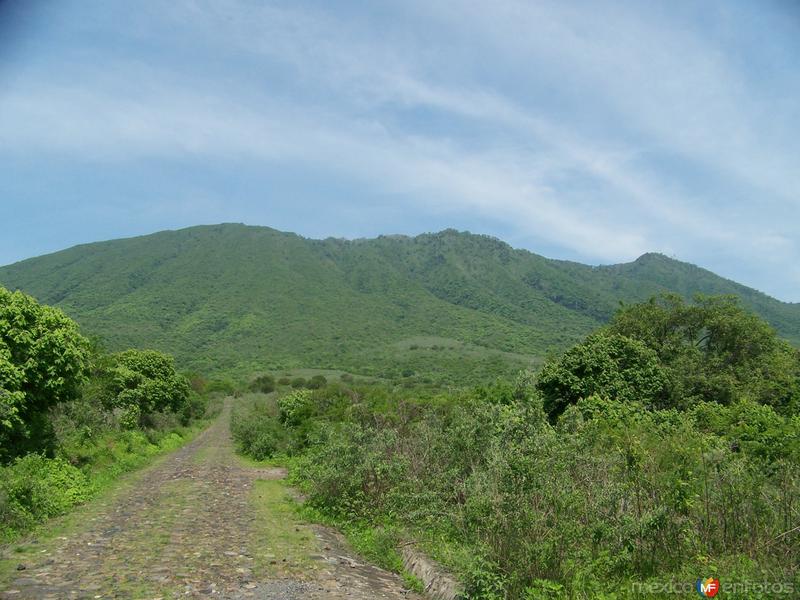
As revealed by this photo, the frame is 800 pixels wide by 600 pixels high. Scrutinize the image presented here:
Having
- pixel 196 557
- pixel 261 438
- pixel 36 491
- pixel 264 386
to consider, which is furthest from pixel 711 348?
pixel 264 386

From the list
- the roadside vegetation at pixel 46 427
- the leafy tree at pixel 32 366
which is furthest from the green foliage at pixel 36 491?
the leafy tree at pixel 32 366

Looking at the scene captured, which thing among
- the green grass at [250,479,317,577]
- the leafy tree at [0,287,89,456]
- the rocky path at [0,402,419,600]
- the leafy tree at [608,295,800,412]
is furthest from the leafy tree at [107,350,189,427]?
the leafy tree at [608,295,800,412]

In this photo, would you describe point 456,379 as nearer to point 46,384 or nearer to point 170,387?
point 170,387

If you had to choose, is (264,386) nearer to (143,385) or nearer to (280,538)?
(143,385)

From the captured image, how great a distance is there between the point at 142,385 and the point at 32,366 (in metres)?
25.0

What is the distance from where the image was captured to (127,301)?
525ft

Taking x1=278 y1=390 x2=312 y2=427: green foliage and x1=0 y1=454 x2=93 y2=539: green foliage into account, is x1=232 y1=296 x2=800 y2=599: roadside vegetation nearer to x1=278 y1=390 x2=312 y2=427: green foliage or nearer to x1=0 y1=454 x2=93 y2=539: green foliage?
x1=0 y1=454 x2=93 y2=539: green foliage

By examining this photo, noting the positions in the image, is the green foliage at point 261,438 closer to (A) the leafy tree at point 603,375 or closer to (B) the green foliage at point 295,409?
(B) the green foliage at point 295,409

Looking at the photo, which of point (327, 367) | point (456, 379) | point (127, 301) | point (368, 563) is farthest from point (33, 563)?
point (127, 301)

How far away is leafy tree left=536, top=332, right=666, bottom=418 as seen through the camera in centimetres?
2816

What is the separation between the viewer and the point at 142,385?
1542 inches

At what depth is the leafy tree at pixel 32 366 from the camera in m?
14.8

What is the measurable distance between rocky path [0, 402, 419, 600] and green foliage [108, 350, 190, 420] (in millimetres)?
20738

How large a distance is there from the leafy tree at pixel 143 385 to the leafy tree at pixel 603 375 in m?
23.3
